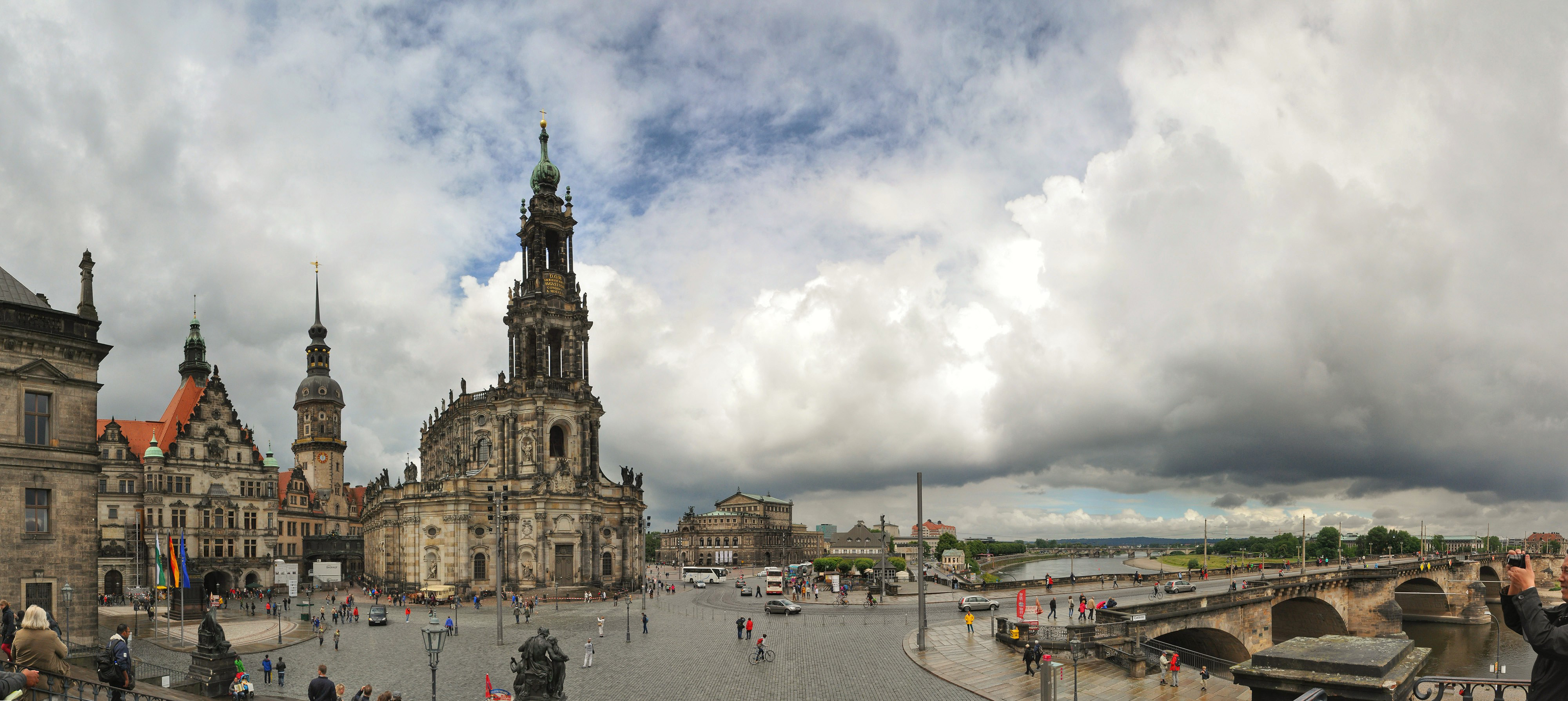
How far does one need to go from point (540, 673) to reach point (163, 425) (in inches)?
3289

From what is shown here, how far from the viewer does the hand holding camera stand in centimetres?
509

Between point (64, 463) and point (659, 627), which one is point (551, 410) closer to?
point (659, 627)

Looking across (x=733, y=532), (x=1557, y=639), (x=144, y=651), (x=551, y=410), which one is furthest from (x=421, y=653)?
(x=733, y=532)

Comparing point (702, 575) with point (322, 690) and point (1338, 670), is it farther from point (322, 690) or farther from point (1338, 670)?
point (1338, 670)

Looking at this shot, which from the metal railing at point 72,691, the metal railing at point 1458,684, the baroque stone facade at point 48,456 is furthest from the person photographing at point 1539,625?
the baroque stone facade at point 48,456

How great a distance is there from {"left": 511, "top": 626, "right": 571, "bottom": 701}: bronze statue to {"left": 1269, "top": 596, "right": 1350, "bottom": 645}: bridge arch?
6611 centimetres

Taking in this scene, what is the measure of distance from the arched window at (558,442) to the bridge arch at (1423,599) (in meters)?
82.5

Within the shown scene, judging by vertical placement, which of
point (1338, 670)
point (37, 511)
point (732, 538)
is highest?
point (1338, 670)

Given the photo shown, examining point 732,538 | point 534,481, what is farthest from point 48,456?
point 732,538

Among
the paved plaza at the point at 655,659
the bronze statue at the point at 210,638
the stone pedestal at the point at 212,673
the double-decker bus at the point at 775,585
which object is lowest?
the double-decker bus at the point at 775,585

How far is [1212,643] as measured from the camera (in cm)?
5038

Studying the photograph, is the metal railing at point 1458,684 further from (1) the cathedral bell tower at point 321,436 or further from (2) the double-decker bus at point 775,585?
(1) the cathedral bell tower at point 321,436

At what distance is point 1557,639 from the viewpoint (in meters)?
4.93

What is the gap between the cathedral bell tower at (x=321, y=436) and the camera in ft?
371
